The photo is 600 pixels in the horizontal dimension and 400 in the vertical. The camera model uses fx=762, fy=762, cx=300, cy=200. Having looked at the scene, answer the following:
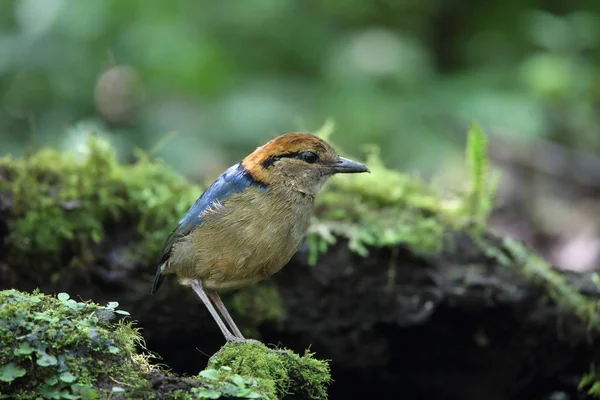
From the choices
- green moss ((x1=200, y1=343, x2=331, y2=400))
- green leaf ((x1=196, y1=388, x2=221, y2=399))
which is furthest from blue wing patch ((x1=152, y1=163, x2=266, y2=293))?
green leaf ((x1=196, y1=388, x2=221, y2=399))

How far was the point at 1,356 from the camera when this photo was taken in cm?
313

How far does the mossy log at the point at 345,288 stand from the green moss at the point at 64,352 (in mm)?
1794

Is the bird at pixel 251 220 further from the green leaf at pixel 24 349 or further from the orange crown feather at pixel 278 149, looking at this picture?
the green leaf at pixel 24 349

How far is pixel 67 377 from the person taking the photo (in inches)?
123

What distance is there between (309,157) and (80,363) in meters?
1.95

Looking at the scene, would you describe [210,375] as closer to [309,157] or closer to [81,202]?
[309,157]

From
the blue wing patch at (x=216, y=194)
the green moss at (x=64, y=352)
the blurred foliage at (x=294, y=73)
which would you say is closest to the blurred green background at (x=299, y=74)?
the blurred foliage at (x=294, y=73)

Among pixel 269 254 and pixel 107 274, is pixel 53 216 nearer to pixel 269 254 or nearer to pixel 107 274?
pixel 107 274

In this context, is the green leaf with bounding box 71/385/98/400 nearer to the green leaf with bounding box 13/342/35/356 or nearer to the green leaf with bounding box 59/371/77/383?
the green leaf with bounding box 59/371/77/383

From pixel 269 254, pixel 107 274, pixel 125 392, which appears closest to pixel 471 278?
pixel 269 254

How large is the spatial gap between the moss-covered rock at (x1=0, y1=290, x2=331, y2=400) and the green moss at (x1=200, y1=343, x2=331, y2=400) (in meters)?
0.16

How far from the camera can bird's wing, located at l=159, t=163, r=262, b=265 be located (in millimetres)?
4484

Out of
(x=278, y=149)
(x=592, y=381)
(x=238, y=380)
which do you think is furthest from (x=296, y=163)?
(x=592, y=381)

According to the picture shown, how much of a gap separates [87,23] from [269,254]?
5.41m
